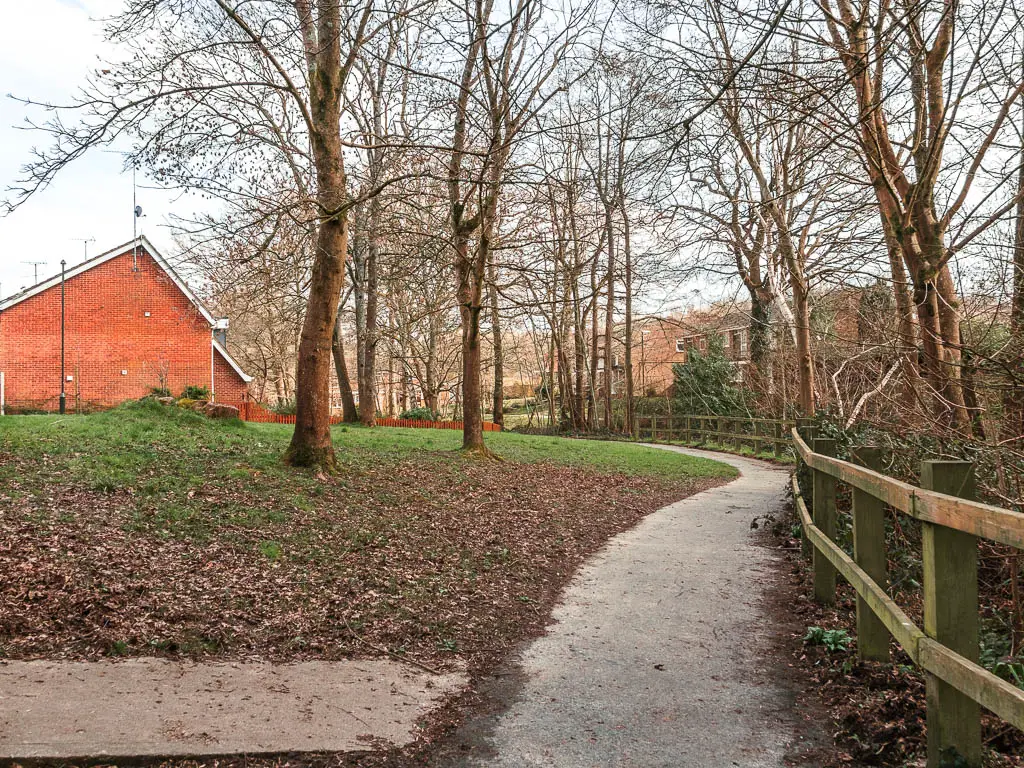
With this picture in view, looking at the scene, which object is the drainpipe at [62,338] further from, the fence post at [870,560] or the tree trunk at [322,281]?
the fence post at [870,560]

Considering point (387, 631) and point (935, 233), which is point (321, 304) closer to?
point (387, 631)

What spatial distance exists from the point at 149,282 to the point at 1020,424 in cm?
2962

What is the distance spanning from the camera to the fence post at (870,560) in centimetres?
440

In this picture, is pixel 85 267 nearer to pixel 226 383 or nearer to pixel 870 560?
pixel 226 383

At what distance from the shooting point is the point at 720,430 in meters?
25.8

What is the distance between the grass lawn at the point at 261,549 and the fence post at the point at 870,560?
241 cm

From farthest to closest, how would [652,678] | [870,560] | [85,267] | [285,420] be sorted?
[285,420]
[85,267]
[652,678]
[870,560]

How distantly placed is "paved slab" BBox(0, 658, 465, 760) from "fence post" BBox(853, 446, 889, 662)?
2.48 m

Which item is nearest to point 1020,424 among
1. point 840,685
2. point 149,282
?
point 840,685

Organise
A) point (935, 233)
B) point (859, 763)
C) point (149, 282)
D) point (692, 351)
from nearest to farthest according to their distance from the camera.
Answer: point (859, 763) < point (935, 233) < point (149, 282) < point (692, 351)

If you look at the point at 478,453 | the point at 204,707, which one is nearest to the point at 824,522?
the point at 204,707

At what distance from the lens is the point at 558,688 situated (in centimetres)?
452

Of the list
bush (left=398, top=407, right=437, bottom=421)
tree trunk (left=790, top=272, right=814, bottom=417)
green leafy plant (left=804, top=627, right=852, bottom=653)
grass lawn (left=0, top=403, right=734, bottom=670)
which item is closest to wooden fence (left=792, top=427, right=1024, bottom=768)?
green leafy plant (left=804, top=627, right=852, bottom=653)

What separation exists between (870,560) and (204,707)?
12.7 ft
